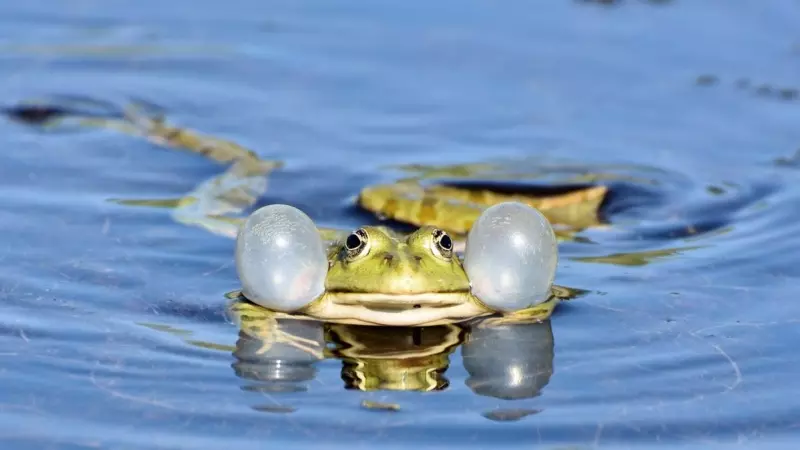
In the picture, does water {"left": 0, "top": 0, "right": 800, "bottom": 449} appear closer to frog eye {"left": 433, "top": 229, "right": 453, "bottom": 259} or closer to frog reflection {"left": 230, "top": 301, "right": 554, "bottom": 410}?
frog reflection {"left": 230, "top": 301, "right": 554, "bottom": 410}

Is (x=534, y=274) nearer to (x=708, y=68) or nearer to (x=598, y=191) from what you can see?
(x=598, y=191)

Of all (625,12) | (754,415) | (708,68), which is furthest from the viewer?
(625,12)

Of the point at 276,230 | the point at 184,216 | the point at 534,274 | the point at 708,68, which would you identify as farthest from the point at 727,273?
the point at 708,68

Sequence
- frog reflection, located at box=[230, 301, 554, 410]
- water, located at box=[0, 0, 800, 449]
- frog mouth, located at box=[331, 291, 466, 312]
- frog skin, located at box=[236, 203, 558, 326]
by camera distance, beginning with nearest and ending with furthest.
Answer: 1. water, located at box=[0, 0, 800, 449]
2. frog reflection, located at box=[230, 301, 554, 410]
3. frog mouth, located at box=[331, 291, 466, 312]
4. frog skin, located at box=[236, 203, 558, 326]

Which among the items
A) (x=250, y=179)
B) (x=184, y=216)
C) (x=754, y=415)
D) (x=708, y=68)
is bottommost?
(x=754, y=415)

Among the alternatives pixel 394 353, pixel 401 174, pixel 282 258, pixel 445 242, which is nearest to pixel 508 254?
pixel 445 242

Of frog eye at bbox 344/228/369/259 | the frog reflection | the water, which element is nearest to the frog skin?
frog eye at bbox 344/228/369/259

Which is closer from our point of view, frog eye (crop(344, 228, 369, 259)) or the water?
the water

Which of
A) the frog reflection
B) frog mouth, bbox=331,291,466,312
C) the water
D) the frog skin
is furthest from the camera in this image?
the frog skin
